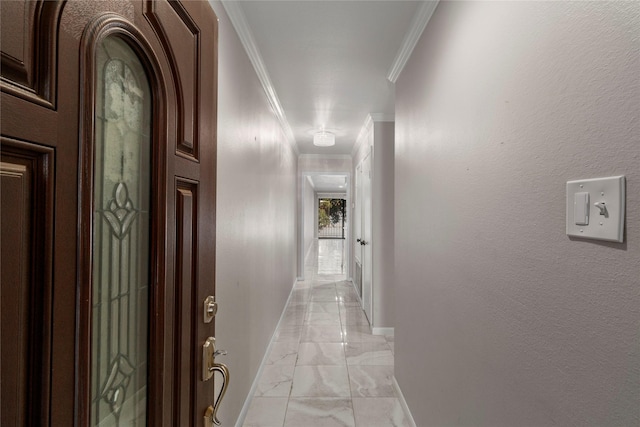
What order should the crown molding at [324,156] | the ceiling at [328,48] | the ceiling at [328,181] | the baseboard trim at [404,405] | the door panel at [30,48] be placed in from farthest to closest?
the ceiling at [328,181] → the crown molding at [324,156] → the baseboard trim at [404,405] → the ceiling at [328,48] → the door panel at [30,48]

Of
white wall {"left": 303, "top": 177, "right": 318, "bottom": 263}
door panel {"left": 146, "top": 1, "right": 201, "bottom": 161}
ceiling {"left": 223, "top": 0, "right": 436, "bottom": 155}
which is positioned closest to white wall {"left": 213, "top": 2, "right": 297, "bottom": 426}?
ceiling {"left": 223, "top": 0, "right": 436, "bottom": 155}

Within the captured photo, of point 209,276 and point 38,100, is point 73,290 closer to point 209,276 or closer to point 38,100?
point 38,100

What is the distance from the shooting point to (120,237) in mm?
667

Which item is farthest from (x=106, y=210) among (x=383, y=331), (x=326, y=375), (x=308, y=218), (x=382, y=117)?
(x=308, y=218)

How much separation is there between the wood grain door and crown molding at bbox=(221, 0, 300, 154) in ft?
2.61

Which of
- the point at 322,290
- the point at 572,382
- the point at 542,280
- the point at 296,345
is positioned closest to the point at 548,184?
the point at 542,280

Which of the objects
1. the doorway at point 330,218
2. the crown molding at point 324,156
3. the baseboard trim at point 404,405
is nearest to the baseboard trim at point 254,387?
the baseboard trim at point 404,405

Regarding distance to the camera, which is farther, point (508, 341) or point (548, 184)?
point (508, 341)

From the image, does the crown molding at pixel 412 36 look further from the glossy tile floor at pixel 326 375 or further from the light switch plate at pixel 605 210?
the glossy tile floor at pixel 326 375

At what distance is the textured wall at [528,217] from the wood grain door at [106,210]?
0.96 meters

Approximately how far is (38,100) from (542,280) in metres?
1.13

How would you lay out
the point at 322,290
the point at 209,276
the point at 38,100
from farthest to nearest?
the point at 322,290, the point at 209,276, the point at 38,100

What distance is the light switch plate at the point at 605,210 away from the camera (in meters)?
0.63

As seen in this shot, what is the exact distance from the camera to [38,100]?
42 cm
